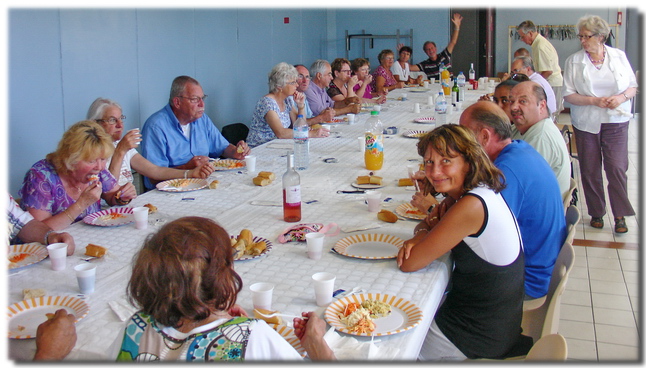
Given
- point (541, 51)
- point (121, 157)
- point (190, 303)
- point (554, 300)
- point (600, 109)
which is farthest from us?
point (541, 51)

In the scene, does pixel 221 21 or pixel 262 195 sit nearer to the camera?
pixel 262 195

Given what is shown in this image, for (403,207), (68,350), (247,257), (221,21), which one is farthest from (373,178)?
(221,21)

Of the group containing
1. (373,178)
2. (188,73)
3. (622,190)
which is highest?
(188,73)

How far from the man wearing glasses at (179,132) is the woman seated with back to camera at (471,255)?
82.8 inches

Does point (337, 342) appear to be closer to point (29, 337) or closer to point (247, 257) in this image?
point (247, 257)

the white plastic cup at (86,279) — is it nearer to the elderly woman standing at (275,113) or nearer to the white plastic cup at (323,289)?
the white plastic cup at (323,289)

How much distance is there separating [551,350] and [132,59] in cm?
475

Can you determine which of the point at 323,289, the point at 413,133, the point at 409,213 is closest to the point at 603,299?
the point at 409,213

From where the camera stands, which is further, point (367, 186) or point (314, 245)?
point (367, 186)

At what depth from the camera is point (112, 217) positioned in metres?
2.69

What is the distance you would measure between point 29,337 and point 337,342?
0.82 meters

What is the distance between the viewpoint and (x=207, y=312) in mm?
1315

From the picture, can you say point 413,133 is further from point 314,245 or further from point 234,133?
point 314,245

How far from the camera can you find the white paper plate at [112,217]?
2.59 metres
